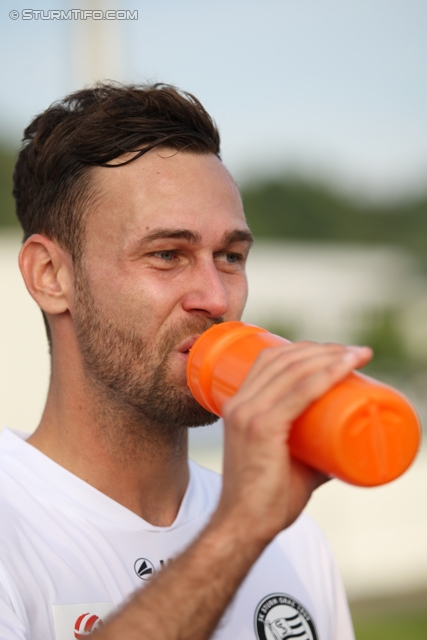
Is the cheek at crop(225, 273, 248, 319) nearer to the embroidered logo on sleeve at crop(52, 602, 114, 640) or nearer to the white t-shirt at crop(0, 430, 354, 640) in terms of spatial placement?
the white t-shirt at crop(0, 430, 354, 640)

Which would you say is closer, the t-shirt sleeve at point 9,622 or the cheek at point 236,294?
the t-shirt sleeve at point 9,622

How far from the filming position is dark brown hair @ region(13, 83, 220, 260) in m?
2.93

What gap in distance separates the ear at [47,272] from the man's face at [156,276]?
9cm

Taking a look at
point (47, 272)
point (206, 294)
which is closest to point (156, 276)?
point (206, 294)

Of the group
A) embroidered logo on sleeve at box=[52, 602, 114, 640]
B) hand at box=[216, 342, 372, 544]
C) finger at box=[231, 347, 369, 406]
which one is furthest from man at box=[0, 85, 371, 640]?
finger at box=[231, 347, 369, 406]

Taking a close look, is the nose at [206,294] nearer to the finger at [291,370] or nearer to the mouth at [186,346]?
the mouth at [186,346]

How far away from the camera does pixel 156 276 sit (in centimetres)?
270

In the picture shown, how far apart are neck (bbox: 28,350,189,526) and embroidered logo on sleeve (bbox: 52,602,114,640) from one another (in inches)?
18.6

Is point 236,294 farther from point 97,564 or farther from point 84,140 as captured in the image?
point 97,564

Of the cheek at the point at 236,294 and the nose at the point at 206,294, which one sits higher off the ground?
the nose at the point at 206,294

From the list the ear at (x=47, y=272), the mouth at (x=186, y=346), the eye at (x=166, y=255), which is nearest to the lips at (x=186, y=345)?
the mouth at (x=186, y=346)

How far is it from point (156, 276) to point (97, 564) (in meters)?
0.94

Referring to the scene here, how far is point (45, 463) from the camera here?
275cm

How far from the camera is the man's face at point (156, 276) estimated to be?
2.64 meters
